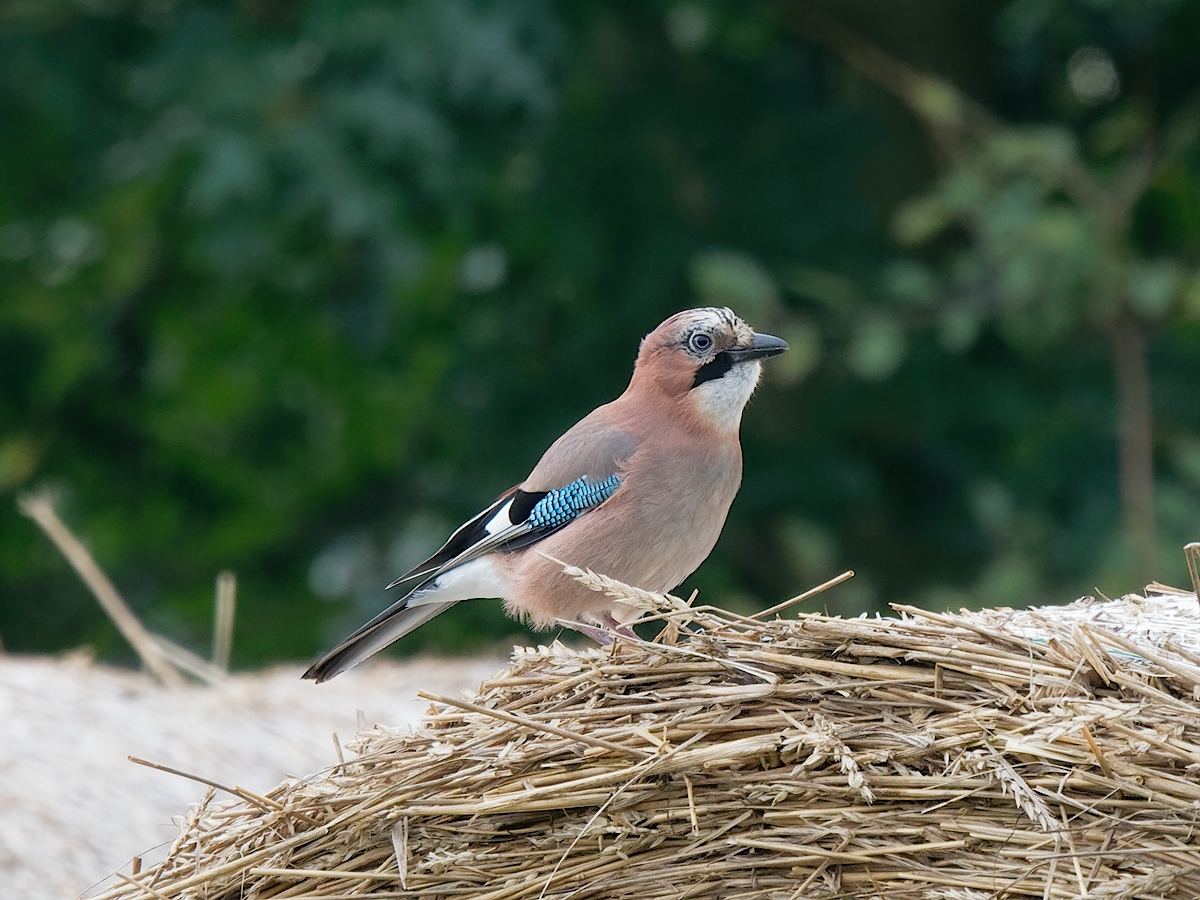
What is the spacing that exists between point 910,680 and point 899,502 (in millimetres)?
7508

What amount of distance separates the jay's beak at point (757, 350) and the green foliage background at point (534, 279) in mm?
4265

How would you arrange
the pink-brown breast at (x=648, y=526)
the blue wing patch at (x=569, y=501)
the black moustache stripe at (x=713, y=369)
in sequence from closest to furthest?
the pink-brown breast at (x=648, y=526) → the blue wing patch at (x=569, y=501) → the black moustache stripe at (x=713, y=369)

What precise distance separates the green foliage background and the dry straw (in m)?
5.44

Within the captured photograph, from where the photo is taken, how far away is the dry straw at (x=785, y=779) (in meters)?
2.79

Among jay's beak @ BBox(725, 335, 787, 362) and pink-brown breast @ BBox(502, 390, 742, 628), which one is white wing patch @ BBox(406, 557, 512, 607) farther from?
jay's beak @ BBox(725, 335, 787, 362)

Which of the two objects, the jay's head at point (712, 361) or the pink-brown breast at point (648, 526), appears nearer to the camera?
the pink-brown breast at point (648, 526)

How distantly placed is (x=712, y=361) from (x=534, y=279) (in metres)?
6.68

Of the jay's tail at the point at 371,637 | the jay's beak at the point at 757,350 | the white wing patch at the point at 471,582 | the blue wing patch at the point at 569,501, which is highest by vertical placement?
the jay's beak at the point at 757,350

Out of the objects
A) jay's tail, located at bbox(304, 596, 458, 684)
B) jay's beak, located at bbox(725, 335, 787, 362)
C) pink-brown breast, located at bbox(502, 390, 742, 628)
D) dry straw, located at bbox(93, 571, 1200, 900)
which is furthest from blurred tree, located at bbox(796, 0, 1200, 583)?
dry straw, located at bbox(93, 571, 1200, 900)

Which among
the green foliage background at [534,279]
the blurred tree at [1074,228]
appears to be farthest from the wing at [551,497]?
the blurred tree at [1074,228]

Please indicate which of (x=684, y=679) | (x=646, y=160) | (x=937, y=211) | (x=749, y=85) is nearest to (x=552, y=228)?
(x=646, y=160)

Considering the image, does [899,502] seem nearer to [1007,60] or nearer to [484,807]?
[1007,60]

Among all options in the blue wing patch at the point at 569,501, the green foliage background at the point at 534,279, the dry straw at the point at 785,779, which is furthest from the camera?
the green foliage background at the point at 534,279

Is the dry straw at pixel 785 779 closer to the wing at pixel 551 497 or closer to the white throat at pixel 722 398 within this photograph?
the wing at pixel 551 497
